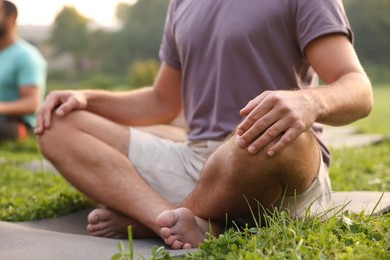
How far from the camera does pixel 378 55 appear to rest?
31.9m

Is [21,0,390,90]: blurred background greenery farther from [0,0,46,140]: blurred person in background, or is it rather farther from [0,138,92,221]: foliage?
[0,138,92,221]: foliage

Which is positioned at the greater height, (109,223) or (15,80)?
(109,223)

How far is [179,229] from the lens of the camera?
2.12 m

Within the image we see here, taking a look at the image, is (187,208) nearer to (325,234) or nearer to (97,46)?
(325,234)

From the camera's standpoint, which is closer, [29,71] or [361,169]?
[361,169]

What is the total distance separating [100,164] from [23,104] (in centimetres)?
330

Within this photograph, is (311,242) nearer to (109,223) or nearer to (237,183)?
(237,183)

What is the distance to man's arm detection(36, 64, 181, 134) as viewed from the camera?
283 centimetres

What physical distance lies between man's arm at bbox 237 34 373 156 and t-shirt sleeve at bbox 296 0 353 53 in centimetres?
3

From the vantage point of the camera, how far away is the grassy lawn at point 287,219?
5.65 feet

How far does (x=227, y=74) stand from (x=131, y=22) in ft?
113

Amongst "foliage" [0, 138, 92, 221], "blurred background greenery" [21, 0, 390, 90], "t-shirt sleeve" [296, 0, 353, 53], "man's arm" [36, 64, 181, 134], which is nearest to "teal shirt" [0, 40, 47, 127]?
"foliage" [0, 138, 92, 221]

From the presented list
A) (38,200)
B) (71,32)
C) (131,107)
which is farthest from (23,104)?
(71,32)

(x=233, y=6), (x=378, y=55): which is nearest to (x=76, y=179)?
(x=233, y=6)
